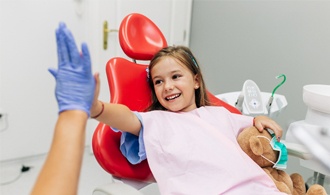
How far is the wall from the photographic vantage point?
172cm

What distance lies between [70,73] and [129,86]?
22.7 inches

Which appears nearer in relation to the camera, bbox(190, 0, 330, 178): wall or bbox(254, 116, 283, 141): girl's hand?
bbox(254, 116, 283, 141): girl's hand

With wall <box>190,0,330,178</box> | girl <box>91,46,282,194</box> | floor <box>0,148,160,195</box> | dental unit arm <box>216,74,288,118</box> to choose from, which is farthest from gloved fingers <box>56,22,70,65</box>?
floor <box>0,148,160,195</box>

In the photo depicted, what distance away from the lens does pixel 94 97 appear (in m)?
0.68

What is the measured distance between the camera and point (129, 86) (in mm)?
1184

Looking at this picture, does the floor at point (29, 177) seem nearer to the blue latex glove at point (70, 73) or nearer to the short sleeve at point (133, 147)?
the short sleeve at point (133, 147)

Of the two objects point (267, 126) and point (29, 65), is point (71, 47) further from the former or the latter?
point (29, 65)

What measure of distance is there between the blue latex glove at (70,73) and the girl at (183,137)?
181 millimetres

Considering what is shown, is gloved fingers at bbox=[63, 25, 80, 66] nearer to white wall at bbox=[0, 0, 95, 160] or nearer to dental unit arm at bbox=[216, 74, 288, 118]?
dental unit arm at bbox=[216, 74, 288, 118]

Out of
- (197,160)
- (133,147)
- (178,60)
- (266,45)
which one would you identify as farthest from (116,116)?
(266,45)

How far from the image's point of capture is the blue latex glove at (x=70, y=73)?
0.61 metres

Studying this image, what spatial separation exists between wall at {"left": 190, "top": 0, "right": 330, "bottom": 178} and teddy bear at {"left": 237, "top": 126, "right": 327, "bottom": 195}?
625 millimetres

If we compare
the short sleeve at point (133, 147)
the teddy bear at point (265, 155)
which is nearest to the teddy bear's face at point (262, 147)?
the teddy bear at point (265, 155)

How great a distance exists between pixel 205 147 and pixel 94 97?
481 millimetres
